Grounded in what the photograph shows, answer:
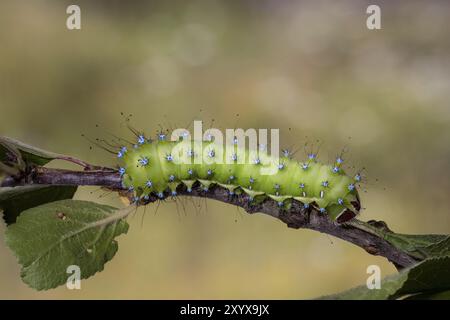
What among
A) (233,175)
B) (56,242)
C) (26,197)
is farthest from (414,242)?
(26,197)

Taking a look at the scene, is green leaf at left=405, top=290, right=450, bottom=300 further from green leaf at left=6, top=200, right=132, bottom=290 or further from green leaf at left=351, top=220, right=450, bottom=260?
green leaf at left=6, top=200, right=132, bottom=290

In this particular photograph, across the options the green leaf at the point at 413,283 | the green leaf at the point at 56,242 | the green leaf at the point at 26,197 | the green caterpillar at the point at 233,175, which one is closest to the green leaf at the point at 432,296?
the green leaf at the point at 413,283

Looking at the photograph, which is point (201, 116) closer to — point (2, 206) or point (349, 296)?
point (2, 206)

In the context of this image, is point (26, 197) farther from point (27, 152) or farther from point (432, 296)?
point (432, 296)

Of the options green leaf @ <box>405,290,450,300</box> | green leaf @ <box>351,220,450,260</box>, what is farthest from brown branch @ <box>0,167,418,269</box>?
green leaf @ <box>405,290,450,300</box>

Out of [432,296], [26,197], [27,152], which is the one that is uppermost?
[27,152]

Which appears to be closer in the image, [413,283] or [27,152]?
[413,283]
